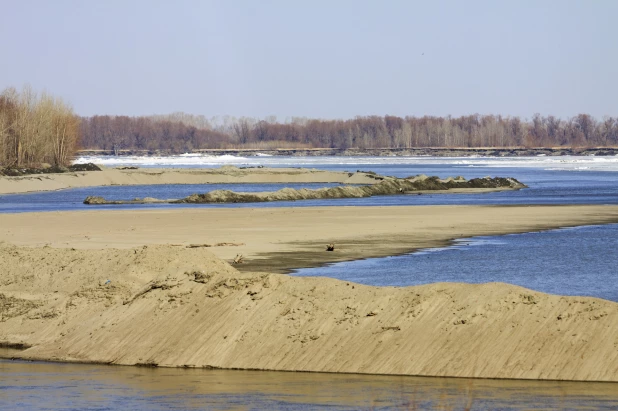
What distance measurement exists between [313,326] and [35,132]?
287ft

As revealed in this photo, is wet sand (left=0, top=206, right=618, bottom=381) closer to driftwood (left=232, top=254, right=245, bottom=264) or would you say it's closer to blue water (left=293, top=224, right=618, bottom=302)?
driftwood (left=232, top=254, right=245, bottom=264)

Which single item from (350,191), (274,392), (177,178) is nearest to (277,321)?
(274,392)

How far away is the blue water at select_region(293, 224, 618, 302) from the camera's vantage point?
68.8 feet

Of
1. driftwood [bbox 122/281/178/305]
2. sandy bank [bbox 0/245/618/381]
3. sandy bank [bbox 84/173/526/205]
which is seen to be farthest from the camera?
sandy bank [bbox 84/173/526/205]

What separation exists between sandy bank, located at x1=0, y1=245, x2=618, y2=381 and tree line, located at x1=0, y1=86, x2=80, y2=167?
255ft

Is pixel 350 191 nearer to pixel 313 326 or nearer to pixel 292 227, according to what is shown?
pixel 292 227

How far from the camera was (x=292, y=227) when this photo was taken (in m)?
36.0

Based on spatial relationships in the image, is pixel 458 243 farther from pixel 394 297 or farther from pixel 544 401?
pixel 544 401

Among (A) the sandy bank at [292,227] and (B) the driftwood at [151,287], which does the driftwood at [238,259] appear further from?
(B) the driftwood at [151,287]

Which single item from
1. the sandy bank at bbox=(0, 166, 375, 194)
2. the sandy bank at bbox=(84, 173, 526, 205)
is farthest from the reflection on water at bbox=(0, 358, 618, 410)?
the sandy bank at bbox=(0, 166, 375, 194)

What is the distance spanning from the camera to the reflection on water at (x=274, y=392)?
1162cm

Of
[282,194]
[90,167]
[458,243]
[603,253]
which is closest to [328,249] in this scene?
[458,243]

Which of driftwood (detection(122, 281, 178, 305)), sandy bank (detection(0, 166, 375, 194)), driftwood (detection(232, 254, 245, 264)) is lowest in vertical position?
sandy bank (detection(0, 166, 375, 194))

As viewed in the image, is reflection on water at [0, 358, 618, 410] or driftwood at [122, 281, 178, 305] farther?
driftwood at [122, 281, 178, 305]
